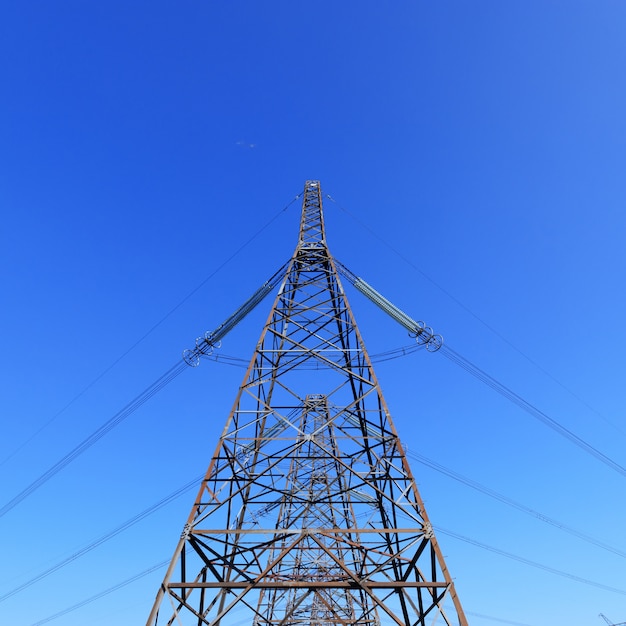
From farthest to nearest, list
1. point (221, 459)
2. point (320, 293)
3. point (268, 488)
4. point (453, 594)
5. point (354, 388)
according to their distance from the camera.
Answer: point (320, 293), point (354, 388), point (268, 488), point (221, 459), point (453, 594)

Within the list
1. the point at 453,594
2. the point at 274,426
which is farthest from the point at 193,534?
the point at 274,426

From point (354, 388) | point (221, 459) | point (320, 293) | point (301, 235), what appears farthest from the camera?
point (301, 235)

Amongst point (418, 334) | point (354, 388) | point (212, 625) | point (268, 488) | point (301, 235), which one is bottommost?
point (212, 625)

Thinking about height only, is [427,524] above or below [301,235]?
below

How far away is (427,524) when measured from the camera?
981cm

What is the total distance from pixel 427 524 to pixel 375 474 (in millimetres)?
2302

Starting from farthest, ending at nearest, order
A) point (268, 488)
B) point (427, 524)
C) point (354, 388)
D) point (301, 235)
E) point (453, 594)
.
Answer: point (301, 235)
point (354, 388)
point (268, 488)
point (427, 524)
point (453, 594)

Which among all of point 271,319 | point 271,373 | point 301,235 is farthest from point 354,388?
point 301,235

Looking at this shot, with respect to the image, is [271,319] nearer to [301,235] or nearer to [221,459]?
[221,459]

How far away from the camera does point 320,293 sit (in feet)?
60.8

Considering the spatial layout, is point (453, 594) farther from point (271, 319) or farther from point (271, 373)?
point (271, 319)

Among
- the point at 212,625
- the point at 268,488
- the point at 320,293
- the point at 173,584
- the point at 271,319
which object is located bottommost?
the point at 212,625

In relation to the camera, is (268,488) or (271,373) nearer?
(268,488)

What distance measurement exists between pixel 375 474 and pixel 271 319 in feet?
22.2
